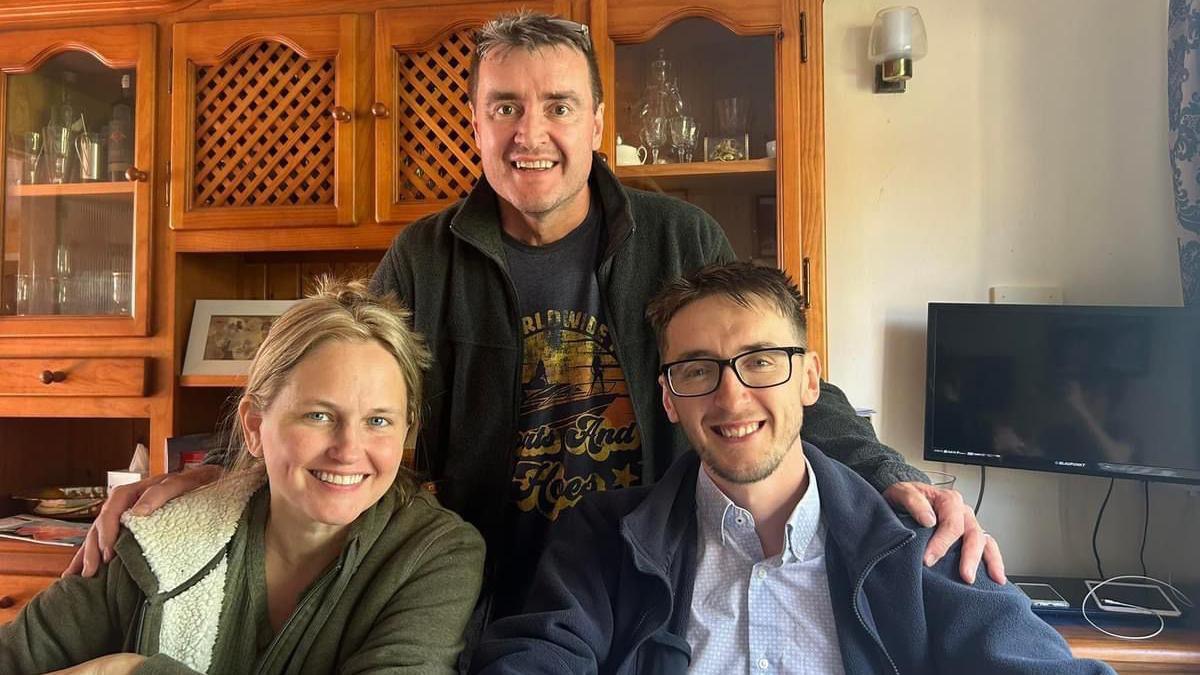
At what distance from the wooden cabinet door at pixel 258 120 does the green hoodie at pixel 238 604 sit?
104cm

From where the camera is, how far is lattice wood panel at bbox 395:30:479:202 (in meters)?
1.94

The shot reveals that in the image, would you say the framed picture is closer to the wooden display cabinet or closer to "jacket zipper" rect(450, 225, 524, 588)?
the wooden display cabinet

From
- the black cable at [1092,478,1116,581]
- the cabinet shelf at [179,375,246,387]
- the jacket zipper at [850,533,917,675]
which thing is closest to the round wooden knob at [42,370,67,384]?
the cabinet shelf at [179,375,246,387]

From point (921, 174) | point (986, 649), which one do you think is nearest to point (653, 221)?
point (986, 649)

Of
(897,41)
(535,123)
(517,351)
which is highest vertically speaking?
(897,41)

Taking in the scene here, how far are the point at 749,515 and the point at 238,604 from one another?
740 mm

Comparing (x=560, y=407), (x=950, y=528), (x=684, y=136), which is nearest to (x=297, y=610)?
(x=560, y=407)

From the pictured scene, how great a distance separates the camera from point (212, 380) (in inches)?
78.2

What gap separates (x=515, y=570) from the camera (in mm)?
1374

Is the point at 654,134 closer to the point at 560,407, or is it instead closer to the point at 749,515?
the point at 560,407

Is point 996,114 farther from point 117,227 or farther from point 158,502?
point 117,227

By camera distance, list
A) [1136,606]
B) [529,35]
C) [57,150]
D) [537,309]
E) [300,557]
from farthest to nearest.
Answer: [57,150] < [1136,606] < [537,309] < [529,35] < [300,557]

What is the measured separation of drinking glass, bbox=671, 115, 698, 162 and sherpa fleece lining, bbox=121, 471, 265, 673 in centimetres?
127

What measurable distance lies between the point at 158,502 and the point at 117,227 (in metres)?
1.21
